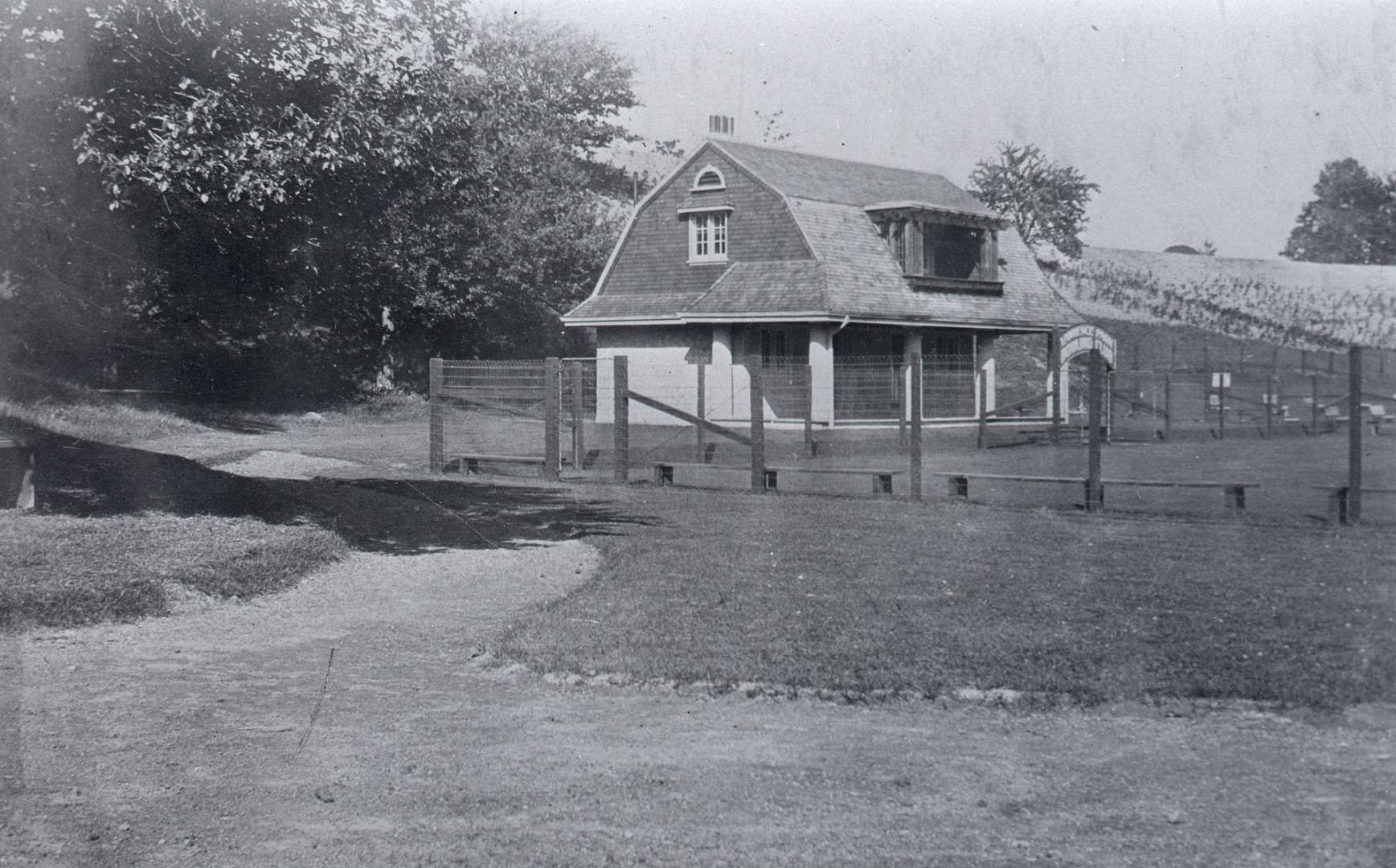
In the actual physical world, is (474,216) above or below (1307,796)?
above

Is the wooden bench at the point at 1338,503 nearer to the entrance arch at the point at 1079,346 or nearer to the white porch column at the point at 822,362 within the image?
the white porch column at the point at 822,362

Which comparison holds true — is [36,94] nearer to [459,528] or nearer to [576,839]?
[459,528]

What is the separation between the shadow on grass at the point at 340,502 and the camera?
1314 centimetres

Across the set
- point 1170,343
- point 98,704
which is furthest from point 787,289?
point 98,704

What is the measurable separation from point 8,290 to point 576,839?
23666mm

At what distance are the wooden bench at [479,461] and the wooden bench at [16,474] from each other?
26.7ft

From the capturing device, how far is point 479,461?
808 inches

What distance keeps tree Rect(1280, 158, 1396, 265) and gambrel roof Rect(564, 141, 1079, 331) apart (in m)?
7.30

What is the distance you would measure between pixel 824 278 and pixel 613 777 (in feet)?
82.1

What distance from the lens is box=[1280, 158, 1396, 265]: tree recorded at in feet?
61.3

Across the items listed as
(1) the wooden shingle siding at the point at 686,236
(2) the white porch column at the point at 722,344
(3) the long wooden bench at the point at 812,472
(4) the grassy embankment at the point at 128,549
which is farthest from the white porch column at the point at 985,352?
(4) the grassy embankment at the point at 128,549

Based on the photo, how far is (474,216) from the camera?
127ft

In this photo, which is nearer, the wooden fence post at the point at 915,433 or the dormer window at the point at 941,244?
the wooden fence post at the point at 915,433

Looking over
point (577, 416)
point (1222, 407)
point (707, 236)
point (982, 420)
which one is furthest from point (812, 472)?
point (707, 236)
